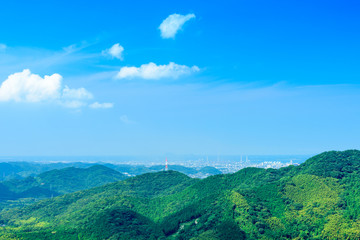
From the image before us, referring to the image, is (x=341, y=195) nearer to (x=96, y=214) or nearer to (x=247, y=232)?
(x=247, y=232)

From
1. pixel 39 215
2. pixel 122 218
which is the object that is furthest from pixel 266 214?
pixel 39 215

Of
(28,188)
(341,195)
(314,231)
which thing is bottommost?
(28,188)

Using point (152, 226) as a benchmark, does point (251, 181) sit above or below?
Result: above

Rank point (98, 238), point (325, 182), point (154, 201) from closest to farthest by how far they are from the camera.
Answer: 1. point (98, 238)
2. point (325, 182)
3. point (154, 201)

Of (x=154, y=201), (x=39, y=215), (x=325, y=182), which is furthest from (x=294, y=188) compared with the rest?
(x=39, y=215)

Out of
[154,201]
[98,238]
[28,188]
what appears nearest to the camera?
[98,238]

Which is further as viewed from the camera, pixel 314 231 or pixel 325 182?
pixel 325 182
